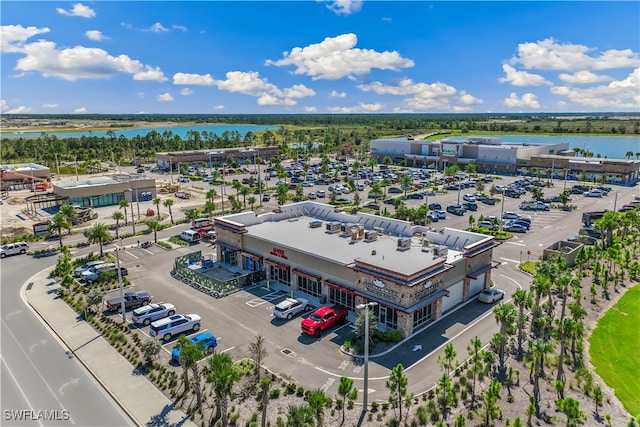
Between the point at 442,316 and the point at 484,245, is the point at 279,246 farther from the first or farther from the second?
the point at 484,245

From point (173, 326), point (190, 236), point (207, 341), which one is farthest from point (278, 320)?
point (190, 236)

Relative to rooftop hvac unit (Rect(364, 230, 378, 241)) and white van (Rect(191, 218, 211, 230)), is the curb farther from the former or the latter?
rooftop hvac unit (Rect(364, 230, 378, 241))

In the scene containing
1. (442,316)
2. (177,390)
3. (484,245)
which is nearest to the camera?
(177,390)

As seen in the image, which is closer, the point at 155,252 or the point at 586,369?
the point at 586,369

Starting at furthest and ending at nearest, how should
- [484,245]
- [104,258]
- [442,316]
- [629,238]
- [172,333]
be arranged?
[629,238], [104,258], [484,245], [442,316], [172,333]

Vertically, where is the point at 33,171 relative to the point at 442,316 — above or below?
above

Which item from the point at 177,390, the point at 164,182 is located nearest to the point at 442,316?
the point at 177,390
